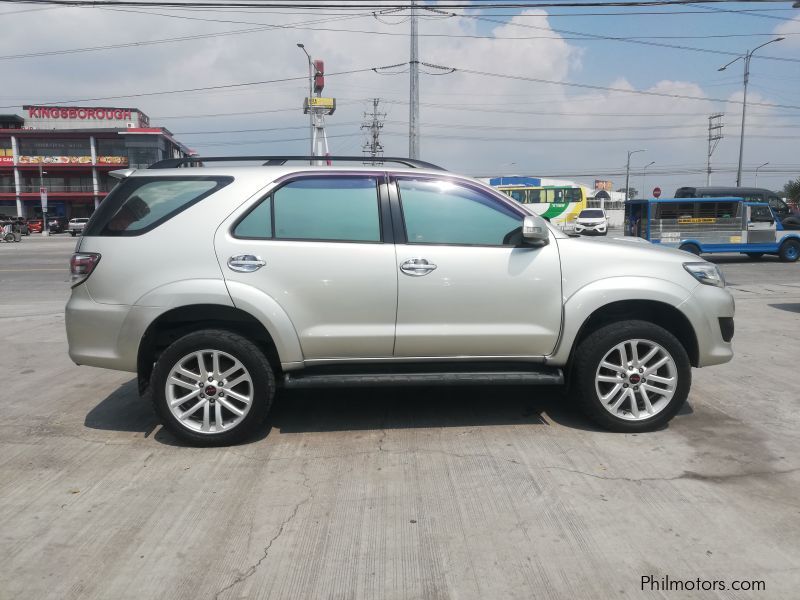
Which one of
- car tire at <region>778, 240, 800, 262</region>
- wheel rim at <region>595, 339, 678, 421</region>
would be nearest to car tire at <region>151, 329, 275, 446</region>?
wheel rim at <region>595, 339, 678, 421</region>

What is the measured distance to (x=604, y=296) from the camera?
4.61 m

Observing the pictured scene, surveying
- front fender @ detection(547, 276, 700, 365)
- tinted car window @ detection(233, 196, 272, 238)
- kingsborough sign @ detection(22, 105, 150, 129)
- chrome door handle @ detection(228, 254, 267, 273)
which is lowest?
front fender @ detection(547, 276, 700, 365)

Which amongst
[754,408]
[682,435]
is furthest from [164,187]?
[754,408]

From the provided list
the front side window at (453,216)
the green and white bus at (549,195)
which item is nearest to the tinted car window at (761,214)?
the front side window at (453,216)

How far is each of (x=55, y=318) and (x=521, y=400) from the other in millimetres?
7817

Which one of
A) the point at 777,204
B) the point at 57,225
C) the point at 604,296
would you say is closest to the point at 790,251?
the point at 777,204

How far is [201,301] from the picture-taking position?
14.5 ft

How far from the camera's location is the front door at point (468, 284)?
14.9 feet

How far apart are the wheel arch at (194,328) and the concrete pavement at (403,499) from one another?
23.1 inches

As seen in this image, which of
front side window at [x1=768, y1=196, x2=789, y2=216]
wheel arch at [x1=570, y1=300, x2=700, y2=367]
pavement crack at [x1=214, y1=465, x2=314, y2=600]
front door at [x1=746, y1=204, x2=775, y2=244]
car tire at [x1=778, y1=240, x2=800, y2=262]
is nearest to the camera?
pavement crack at [x1=214, y1=465, x2=314, y2=600]

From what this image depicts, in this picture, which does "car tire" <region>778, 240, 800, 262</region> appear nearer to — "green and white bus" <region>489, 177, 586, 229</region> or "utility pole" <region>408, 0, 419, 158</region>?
"utility pole" <region>408, 0, 419, 158</region>

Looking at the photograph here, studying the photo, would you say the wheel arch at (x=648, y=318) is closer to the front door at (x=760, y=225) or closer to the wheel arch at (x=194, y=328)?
the wheel arch at (x=194, y=328)

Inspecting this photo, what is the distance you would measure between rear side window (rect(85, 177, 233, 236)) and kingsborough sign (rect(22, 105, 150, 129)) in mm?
75428

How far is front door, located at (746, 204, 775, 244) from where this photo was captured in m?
20.5
